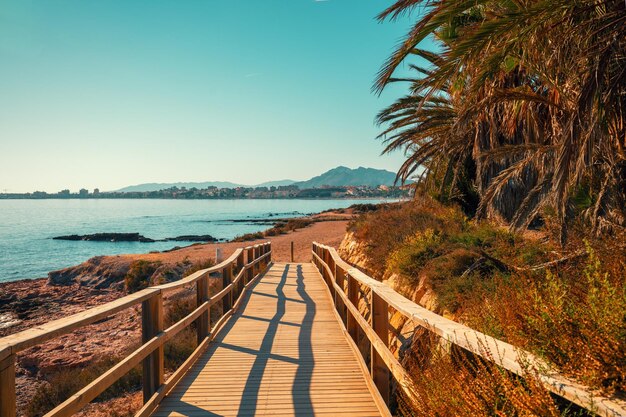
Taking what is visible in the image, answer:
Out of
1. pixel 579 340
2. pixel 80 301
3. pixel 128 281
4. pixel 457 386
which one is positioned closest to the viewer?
pixel 579 340

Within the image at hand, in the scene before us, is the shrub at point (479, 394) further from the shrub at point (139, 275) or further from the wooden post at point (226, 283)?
the shrub at point (139, 275)

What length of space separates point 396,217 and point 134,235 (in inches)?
2098

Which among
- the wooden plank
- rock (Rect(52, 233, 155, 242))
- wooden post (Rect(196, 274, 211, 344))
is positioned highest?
the wooden plank

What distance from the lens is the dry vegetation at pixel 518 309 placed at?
6.59 feet

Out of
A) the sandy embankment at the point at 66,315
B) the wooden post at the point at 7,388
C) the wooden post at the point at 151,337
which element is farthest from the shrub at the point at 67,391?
the wooden post at the point at 7,388

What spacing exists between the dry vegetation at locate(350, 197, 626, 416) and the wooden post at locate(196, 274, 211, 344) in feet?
9.48

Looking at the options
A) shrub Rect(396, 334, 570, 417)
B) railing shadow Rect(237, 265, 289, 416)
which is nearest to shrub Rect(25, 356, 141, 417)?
railing shadow Rect(237, 265, 289, 416)

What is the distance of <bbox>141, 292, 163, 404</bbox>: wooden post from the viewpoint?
13.6 feet

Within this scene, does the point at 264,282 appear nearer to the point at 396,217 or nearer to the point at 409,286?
the point at 396,217

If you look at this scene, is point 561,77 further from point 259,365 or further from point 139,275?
point 139,275

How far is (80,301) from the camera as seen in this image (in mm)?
20719

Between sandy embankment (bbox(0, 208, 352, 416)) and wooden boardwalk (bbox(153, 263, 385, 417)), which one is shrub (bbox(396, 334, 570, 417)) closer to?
wooden boardwalk (bbox(153, 263, 385, 417))

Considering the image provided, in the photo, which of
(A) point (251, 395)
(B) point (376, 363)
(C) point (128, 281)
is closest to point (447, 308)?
(B) point (376, 363)

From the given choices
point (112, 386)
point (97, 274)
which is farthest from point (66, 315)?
point (112, 386)
